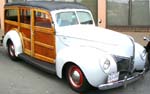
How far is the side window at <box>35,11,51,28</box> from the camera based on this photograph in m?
8.02

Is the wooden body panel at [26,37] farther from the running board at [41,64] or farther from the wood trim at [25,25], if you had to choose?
the running board at [41,64]

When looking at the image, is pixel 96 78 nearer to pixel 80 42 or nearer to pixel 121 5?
pixel 80 42

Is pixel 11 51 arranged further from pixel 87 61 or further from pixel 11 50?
pixel 87 61

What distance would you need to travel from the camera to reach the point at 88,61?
21.6ft

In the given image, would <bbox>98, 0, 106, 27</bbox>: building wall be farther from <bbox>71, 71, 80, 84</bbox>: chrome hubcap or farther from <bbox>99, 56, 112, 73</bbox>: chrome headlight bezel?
<bbox>99, 56, 112, 73</bbox>: chrome headlight bezel

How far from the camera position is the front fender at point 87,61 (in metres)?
6.47

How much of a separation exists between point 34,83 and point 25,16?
7.17 feet

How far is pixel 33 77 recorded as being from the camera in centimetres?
798

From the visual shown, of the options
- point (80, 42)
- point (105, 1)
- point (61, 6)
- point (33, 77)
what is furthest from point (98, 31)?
point (105, 1)

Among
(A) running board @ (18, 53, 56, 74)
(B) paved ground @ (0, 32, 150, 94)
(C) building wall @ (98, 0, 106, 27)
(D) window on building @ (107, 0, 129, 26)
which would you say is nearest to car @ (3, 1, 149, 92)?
(A) running board @ (18, 53, 56, 74)

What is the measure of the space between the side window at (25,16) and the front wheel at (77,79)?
2.36m

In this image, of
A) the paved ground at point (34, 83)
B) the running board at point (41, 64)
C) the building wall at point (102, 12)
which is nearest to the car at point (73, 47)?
the running board at point (41, 64)

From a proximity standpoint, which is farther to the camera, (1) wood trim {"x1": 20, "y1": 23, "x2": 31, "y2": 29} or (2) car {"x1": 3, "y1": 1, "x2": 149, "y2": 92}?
(1) wood trim {"x1": 20, "y1": 23, "x2": 31, "y2": 29}

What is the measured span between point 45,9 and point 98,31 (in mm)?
1419
